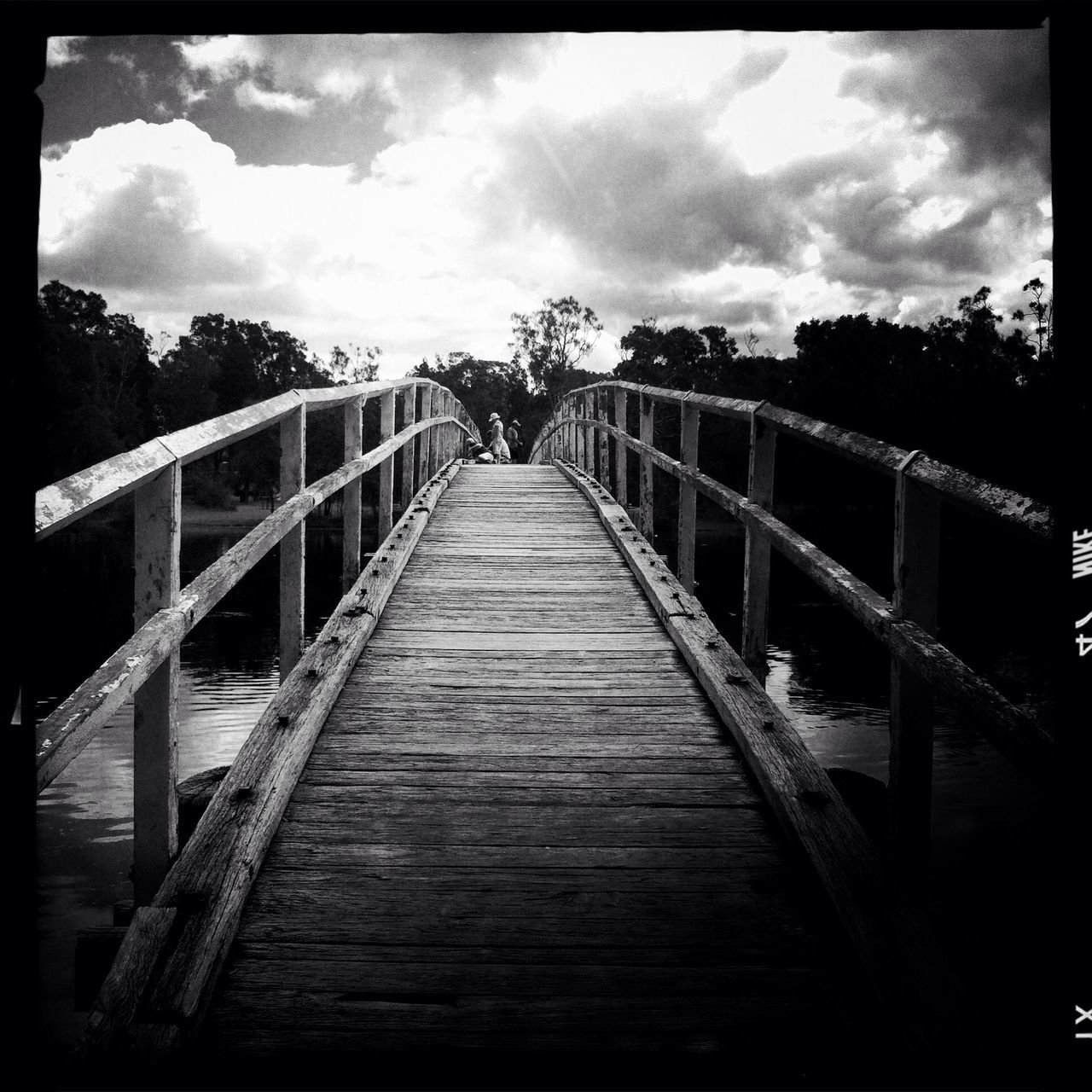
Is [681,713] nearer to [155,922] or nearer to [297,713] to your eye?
[297,713]

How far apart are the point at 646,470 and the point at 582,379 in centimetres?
5336

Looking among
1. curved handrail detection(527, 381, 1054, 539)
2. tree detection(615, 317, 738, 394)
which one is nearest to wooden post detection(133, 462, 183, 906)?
curved handrail detection(527, 381, 1054, 539)

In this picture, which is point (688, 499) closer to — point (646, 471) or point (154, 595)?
point (646, 471)

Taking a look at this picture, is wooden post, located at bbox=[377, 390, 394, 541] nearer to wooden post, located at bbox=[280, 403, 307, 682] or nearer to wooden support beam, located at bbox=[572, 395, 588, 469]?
wooden post, located at bbox=[280, 403, 307, 682]

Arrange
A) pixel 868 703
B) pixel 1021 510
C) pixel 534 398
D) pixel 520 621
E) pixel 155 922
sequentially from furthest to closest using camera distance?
1. pixel 534 398
2. pixel 868 703
3. pixel 520 621
4. pixel 155 922
5. pixel 1021 510

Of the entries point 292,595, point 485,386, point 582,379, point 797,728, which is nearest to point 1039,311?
point 797,728

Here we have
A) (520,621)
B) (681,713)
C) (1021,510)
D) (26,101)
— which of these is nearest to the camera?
(26,101)

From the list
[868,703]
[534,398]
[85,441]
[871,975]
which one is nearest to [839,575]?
[871,975]

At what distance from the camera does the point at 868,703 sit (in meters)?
22.8

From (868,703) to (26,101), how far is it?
76.6 feet

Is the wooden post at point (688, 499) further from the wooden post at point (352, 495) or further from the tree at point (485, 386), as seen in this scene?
the tree at point (485, 386)

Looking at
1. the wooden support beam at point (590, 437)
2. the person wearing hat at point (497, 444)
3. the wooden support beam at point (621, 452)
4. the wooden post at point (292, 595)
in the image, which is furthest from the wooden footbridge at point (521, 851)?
the person wearing hat at point (497, 444)

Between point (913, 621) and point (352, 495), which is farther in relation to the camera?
point (352, 495)

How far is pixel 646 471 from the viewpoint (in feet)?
21.0
